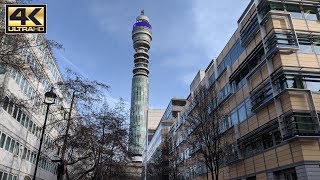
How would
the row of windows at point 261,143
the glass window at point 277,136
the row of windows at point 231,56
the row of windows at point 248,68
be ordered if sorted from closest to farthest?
the glass window at point 277,136, the row of windows at point 261,143, the row of windows at point 248,68, the row of windows at point 231,56

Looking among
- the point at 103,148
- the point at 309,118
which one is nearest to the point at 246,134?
the point at 309,118

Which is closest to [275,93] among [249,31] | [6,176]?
[249,31]

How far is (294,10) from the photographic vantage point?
89.8 feet

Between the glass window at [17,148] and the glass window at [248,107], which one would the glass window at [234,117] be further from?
the glass window at [17,148]

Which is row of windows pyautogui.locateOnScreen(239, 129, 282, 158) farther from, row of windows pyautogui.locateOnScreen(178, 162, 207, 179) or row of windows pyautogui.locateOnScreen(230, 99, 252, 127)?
row of windows pyautogui.locateOnScreen(178, 162, 207, 179)

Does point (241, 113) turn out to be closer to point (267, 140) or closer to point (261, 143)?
point (261, 143)

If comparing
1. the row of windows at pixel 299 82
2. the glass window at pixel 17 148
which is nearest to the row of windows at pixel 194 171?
the row of windows at pixel 299 82

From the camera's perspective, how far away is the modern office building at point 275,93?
22.6 metres

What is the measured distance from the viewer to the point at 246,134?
98.7 ft

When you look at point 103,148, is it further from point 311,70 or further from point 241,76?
point 311,70

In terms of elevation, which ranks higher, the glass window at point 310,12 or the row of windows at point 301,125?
the glass window at point 310,12

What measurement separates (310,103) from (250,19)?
1082 centimetres

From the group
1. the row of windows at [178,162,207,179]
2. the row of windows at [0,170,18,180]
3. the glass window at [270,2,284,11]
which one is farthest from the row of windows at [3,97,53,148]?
the glass window at [270,2,284,11]

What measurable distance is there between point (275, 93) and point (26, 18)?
2161 centimetres
